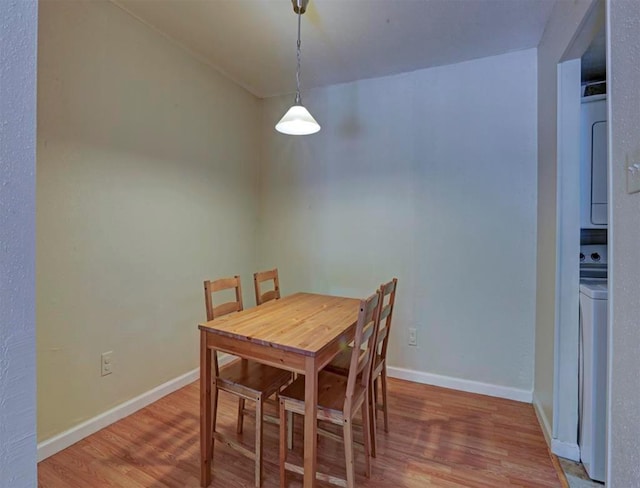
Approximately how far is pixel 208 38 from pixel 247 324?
6.62ft

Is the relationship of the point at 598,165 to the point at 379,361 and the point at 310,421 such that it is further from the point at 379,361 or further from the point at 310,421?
the point at 310,421

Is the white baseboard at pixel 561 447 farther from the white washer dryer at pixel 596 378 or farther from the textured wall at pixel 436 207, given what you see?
the textured wall at pixel 436 207

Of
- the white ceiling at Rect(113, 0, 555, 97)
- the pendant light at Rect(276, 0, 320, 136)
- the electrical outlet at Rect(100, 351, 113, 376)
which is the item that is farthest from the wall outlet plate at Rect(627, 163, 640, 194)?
the electrical outlet at Rect(100, 351, 113, 376)

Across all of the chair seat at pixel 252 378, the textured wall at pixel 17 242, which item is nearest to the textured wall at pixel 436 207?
the chair seat at pixel 252 378

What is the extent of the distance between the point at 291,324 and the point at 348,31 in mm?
1924

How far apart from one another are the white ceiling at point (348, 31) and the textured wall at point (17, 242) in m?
1.70

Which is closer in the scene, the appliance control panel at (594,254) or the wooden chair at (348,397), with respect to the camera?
the wooden chair at (348,397)

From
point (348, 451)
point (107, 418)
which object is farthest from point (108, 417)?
point (348, 451)

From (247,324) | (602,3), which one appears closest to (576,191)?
(602,3)

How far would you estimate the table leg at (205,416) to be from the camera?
60.9 inches

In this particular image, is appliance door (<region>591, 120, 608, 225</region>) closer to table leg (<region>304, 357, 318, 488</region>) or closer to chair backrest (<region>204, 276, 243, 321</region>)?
table leg (<region>304, 357, 318, 488</region>)

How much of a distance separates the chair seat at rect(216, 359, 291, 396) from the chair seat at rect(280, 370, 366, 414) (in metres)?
0.13

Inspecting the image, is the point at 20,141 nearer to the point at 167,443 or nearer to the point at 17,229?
the point at 17,229

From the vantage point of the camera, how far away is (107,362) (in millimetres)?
2020
